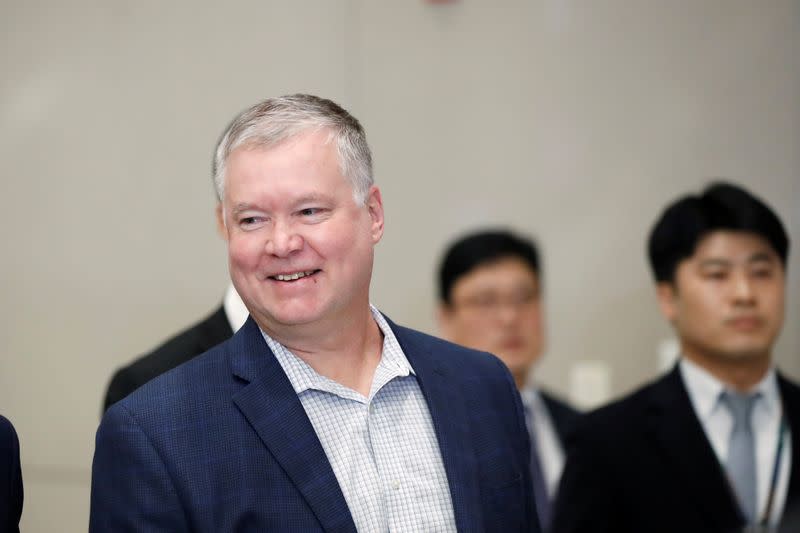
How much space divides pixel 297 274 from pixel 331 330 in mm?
115

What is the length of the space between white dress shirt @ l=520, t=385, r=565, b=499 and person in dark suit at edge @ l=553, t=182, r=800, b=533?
0.60m

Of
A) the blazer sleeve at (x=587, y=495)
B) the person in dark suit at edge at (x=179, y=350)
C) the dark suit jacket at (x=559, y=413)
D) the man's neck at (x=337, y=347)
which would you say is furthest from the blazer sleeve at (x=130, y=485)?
the dark suit jacket at (x=559, y=413)

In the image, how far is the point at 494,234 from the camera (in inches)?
142

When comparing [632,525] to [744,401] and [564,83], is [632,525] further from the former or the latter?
[564,83]

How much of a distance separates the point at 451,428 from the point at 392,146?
281 centimetres

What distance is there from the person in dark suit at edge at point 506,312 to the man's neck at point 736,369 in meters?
0.64

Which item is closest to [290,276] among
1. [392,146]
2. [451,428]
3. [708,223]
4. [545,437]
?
[451,428]

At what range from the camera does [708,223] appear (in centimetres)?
299

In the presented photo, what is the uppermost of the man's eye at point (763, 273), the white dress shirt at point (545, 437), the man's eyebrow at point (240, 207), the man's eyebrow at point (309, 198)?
the man's eyebrow at point (309, 198)

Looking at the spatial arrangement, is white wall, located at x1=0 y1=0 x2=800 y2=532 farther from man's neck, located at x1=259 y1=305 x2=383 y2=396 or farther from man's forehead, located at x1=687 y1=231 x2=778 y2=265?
man's neck, located at x1=259 y1=305 x2=383 y2=396

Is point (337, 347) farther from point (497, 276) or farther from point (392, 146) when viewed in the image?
point (392, 146)

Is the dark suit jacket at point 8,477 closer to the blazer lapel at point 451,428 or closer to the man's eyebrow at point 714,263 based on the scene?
Result: the blazer lapel at point 451,428

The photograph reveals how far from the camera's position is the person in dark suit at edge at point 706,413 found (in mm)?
2672

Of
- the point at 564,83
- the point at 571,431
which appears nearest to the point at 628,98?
the point at 564,83
